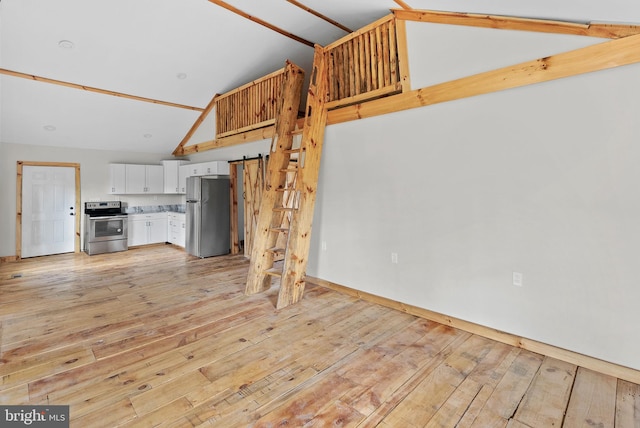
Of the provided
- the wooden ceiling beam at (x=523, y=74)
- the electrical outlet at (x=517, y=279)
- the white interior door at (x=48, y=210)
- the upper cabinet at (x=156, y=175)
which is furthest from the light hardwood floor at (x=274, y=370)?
the upper cabinet at (x=156, y=175)

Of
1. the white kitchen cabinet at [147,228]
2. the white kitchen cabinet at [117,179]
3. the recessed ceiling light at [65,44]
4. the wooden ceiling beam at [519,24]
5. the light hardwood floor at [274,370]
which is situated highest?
the recessed ceiling light at [65,44]

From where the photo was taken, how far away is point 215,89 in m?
5.97

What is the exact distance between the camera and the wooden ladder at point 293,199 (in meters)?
3.75

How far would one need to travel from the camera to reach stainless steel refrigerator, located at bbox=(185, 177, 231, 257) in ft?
20.1

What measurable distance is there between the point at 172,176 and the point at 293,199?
16.2 feet

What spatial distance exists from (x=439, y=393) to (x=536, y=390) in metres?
0.69

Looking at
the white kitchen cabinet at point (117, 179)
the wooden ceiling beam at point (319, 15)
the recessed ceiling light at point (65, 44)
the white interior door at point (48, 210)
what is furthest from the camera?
the white kitchen cabinet at point (117, 179)

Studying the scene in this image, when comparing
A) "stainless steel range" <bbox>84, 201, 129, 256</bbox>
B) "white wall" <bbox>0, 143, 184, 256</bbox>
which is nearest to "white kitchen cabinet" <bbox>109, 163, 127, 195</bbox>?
"white wall" <bbox>0, 143, 184, 256</bbox>

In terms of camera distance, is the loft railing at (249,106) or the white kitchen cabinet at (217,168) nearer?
the loft railing at (249,106)

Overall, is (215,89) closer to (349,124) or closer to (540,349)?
(349,124)

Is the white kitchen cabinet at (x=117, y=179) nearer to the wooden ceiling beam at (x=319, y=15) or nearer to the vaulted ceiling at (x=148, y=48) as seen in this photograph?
the vaulted ceiling at (x=148, y=48)

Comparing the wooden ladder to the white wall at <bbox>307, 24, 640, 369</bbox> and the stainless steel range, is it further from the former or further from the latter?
the stainless steel range

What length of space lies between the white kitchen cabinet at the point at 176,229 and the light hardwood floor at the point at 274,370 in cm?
324

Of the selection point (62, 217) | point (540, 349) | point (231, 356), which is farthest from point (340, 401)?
point (62, 217)
